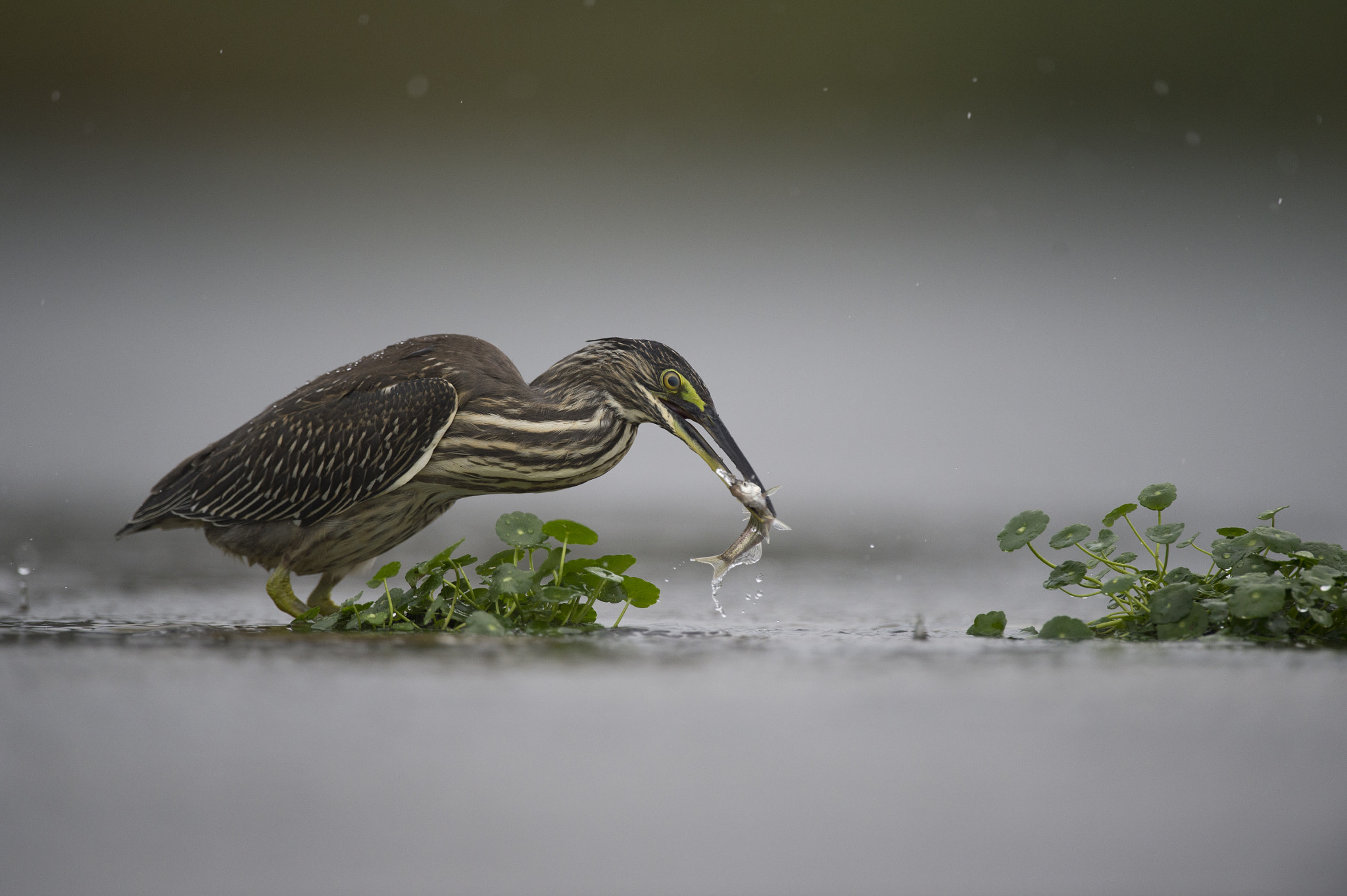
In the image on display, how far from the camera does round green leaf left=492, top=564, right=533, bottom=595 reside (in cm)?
255

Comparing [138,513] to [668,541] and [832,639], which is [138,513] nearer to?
[832,639]

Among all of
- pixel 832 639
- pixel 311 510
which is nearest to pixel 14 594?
pixel 311 510

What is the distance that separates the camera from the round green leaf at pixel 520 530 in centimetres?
265

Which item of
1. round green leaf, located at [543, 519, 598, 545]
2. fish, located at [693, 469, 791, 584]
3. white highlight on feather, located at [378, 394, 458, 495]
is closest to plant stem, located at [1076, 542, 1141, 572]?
fish, located at [693, 469, 791, 584]

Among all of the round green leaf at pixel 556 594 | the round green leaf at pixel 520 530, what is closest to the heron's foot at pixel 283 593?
the round green leaf at pixel 520 530

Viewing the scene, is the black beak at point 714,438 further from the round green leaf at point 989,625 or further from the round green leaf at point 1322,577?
the round green leaf at point 1322,577

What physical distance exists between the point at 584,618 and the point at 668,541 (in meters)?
2.51

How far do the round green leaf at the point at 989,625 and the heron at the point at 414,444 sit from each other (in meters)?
0.67

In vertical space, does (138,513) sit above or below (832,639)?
above

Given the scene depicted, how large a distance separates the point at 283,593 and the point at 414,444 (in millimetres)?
636

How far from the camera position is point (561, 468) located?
288cm

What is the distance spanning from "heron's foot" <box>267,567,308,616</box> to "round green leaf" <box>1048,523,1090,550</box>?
202 centimetres

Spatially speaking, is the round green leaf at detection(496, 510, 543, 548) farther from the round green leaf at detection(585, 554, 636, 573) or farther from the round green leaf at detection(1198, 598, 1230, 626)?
the round green leaf at detection(1198, 598, 1230, 626)

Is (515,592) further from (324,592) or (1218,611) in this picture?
(1218,611)
